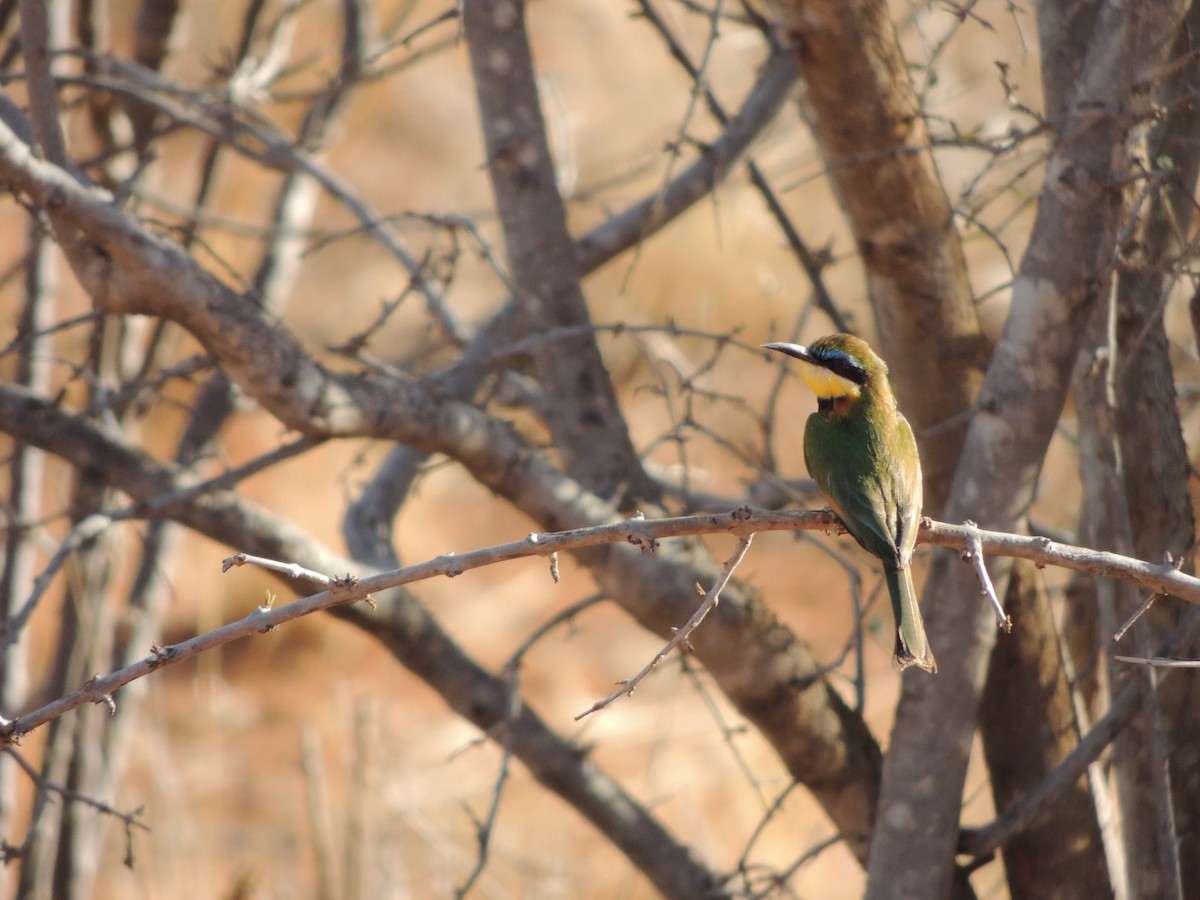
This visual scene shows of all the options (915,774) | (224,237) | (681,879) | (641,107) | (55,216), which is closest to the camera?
(55,216)

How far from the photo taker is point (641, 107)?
11945mm

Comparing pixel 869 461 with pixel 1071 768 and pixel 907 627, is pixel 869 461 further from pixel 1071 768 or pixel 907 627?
pixel 1071 768

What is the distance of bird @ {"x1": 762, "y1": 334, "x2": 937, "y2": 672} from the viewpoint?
2420 millimetres

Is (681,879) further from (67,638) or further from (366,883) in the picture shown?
(67,638)

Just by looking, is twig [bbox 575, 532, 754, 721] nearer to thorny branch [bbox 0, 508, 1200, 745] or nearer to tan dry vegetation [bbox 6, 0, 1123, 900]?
thorny branch [bbox 0, 508, 1200, 745]

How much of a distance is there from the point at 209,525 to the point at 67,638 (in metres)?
1.84

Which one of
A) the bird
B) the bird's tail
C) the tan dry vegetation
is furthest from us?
the tan dry vegetation

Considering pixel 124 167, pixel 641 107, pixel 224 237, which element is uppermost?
pixel 641 107

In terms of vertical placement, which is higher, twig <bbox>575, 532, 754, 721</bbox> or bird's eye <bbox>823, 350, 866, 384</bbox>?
bird's eye <bbox>823, 350, 866, 384</bbox>

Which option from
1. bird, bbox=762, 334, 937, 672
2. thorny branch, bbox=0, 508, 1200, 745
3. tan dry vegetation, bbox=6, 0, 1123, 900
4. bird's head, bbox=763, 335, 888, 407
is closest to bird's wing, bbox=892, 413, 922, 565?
bird, bbox=762, 334, 937, 672

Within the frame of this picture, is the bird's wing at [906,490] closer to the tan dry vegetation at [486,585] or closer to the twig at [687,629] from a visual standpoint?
the twig at [687,629]

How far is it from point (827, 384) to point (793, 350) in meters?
0.20

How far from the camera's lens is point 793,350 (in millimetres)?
2818

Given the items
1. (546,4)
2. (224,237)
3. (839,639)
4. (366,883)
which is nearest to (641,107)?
(546,4)
